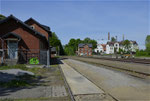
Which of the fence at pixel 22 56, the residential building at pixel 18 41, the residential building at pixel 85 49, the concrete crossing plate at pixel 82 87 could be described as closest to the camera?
the concrete crossing plate at pixel 82 87

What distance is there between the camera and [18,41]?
20.2m

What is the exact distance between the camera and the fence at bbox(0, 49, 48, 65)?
19203 mm

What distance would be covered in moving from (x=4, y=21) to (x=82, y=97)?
1813cm

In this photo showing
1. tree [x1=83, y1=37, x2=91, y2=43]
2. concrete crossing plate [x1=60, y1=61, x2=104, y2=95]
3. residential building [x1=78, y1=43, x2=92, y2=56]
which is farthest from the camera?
tree [x1=83, y1=37, x2=91, y2=43]

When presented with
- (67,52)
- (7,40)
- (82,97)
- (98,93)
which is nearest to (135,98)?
(98,93)

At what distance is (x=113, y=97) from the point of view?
20.2 ft

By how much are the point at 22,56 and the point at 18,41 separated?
6.99 ft

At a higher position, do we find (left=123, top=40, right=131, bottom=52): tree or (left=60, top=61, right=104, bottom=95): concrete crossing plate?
(left=123, top=40, right=131, bottom=52): tree

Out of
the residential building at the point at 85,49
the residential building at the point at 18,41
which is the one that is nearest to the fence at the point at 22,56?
the residential building at the point at 18,41

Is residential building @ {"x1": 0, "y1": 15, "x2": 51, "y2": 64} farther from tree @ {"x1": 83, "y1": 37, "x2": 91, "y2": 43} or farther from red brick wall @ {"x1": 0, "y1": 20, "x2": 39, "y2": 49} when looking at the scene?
tree @ {"x1": 83, "y1": 37, "x2": 91, "y2": 43}

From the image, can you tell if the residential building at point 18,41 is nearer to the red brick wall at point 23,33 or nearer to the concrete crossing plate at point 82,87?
the red brick wall at point 23,33

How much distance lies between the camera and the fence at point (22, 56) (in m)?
19.2

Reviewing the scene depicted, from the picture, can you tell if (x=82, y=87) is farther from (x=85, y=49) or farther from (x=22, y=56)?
(x=85, y=49)

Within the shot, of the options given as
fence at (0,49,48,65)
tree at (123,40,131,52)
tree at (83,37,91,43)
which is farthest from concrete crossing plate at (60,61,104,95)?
tree at (83,37,91,43)
